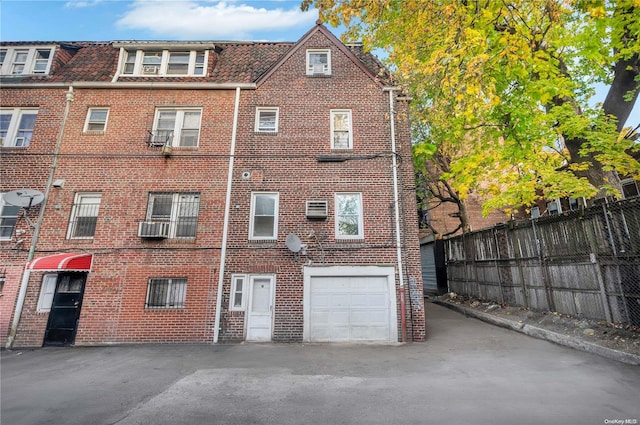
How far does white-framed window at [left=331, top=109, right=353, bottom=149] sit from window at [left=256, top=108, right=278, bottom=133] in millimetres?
2115

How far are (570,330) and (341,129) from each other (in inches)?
346

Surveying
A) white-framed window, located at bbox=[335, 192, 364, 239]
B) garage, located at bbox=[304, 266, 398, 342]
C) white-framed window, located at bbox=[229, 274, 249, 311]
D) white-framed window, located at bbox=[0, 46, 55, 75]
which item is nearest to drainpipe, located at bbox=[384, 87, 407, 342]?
garage, located at bbox=[304, 266, 398, 342]

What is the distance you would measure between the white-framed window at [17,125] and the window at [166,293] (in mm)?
7259

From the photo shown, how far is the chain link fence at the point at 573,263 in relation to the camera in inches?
251

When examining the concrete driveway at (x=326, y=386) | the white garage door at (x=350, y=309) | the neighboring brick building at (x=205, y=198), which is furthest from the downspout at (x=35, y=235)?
the white garage door at (x=350, y=309)

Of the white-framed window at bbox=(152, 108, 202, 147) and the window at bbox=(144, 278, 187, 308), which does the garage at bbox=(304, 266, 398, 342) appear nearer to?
the window at bbox=(144, 278, 187, 308)

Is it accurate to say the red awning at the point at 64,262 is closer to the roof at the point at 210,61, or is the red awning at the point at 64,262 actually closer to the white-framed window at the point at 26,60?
the roof at the point at 210,61

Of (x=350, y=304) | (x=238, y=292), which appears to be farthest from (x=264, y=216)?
(x=350, y=304)

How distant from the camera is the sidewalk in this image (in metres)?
5.74

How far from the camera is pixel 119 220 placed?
9.58 m

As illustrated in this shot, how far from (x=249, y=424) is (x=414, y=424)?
2.14 metres

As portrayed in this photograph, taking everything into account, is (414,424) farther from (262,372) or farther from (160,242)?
(160,242)

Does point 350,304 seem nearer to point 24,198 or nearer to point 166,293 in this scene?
point 166,293

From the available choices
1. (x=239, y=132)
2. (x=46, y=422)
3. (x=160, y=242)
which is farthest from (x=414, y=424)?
(x=239, y=132)
